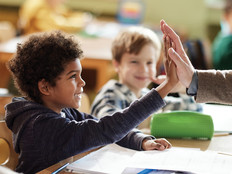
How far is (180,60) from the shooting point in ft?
4.01

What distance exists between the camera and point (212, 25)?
237 inches

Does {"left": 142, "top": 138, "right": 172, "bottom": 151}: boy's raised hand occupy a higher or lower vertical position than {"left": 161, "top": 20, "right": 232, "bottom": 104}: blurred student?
lower

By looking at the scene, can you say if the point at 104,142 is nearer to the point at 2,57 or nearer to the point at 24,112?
the point at 24,112

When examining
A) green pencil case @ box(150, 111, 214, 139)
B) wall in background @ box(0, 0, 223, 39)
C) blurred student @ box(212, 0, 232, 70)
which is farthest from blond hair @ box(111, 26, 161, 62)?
wall in background @ box(0, 0, 223, 39)

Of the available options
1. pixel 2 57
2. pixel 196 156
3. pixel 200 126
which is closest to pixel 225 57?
pixel 2 57

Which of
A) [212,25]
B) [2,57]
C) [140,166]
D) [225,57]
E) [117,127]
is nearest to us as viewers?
[140,166]

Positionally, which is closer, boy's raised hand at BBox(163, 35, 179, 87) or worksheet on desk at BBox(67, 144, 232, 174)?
worksheet on desk at BBox(67, 144, 232, 174)

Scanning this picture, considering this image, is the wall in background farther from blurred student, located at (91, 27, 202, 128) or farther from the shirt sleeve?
the shirt sleeve

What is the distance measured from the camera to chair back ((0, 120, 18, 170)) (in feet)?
4.35

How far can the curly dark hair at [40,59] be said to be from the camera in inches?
48.5

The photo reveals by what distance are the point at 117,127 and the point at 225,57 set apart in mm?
2410

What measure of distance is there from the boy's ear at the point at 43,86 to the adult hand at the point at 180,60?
0.37 meters

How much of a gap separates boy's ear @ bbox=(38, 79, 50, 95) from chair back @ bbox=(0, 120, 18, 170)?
6.9 inches

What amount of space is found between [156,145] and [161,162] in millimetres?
139
